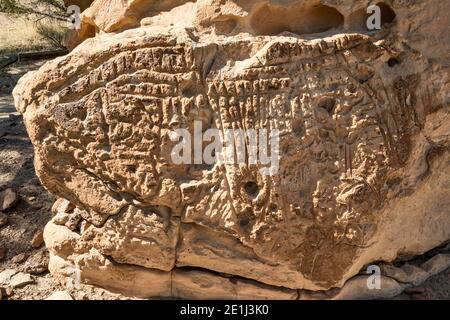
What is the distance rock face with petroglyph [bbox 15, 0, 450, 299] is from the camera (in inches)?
88.1

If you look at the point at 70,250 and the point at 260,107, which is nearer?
the point at 260,107

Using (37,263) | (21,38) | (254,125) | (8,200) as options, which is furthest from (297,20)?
(21,38)

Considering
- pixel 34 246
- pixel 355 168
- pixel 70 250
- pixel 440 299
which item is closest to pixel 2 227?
pixel 34 246

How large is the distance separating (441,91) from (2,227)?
2.50 metres

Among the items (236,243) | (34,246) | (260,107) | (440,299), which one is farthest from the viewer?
(34,246)

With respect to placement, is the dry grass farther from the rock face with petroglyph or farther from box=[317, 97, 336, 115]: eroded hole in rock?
box=[317, 97, 336, 115]: eroded hole in rock

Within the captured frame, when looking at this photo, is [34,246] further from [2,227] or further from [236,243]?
[236,243]

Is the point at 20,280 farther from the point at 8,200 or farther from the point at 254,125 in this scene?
the point at 254,125

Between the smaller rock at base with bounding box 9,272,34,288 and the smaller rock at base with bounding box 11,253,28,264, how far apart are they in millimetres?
100

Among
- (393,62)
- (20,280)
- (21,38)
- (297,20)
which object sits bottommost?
(21,38)

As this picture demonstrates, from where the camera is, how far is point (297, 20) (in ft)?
7.73

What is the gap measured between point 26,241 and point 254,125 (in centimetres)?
161

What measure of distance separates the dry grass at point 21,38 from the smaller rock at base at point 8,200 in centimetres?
507

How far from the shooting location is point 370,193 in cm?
230
